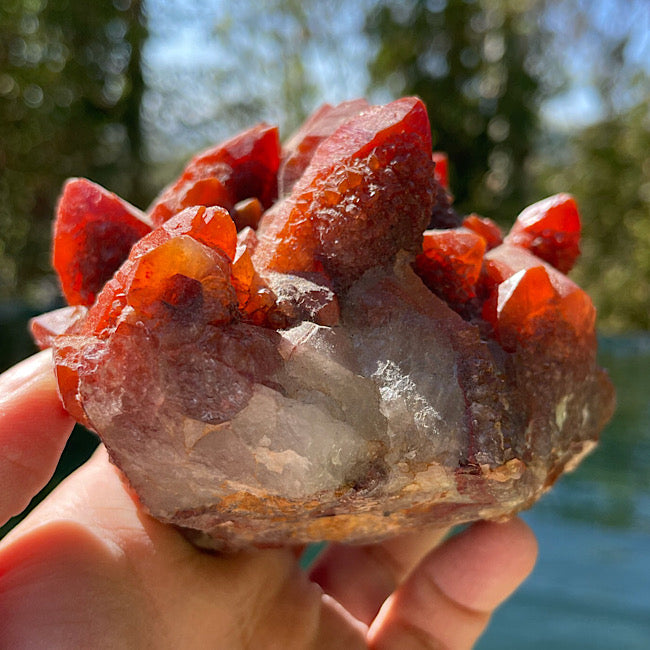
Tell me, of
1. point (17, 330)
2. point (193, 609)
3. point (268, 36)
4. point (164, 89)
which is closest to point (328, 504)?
point (193, 609)

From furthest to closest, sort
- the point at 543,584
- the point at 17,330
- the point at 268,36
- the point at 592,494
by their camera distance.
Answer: the point at 268,36
the point at 17,330
the point at 592,494
the point at 543,584

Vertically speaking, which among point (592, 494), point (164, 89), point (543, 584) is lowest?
point (592, 494)

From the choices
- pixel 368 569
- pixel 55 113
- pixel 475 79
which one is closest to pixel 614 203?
pixel 475 79

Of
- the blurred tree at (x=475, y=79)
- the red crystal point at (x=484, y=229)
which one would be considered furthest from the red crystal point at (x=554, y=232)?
the blurred tree at (x=475, y=79)

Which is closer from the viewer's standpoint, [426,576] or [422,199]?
[422,199]

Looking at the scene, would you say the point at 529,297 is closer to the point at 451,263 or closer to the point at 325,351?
the point at 451,263

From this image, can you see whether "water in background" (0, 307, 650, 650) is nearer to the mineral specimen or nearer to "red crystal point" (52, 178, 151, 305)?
the mineral specimen

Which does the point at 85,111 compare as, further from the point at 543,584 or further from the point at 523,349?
the point at 523,349
